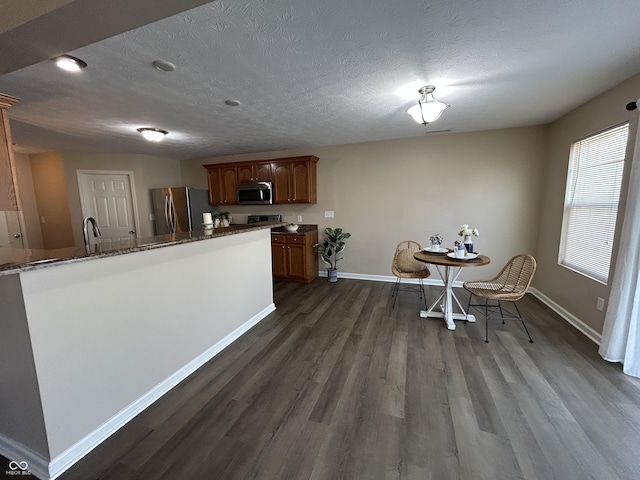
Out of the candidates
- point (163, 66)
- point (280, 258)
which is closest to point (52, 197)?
point (280, 258)

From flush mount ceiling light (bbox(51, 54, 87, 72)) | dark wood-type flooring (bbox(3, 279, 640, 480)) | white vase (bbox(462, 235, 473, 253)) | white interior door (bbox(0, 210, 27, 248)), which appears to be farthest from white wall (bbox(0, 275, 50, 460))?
white interior door (bbox(0, 210, 27, 248))

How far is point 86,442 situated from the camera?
1467 millimetres

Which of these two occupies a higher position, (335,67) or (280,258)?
(335,67)

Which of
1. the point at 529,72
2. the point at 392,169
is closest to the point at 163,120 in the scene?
the point at 392,169

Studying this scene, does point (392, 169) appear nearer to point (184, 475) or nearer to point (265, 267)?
point (265, 267)

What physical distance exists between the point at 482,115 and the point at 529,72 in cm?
112

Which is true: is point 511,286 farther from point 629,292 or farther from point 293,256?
point 293,256

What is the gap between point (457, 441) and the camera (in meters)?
1.50

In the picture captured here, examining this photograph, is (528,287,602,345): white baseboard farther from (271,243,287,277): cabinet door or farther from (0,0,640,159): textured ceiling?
(271,243,287,277): cabinet door

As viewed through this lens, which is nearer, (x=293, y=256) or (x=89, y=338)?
(x=89, y=338)

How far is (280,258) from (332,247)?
97 centimetres

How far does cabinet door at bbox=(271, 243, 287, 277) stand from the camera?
15.3 feet

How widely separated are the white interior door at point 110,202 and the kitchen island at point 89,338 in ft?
12.8

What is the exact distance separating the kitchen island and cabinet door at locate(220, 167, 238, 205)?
308 centimetres
